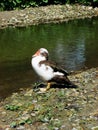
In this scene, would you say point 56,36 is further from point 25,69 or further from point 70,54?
point 25,69

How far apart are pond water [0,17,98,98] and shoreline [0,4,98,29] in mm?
1513

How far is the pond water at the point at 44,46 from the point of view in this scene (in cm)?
1727

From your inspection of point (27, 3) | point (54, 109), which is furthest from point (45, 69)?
point (27, 3)

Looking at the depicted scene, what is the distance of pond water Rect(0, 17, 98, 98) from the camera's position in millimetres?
17266

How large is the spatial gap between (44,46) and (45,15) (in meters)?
11.7

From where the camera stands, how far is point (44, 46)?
23828mm

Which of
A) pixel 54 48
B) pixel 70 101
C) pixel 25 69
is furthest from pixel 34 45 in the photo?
pixel 70 101

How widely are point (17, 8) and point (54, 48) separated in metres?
14.4

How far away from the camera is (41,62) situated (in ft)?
41.7

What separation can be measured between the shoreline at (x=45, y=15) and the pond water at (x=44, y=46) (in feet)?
4.96

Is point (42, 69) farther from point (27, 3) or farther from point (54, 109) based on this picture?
point (27, 3)

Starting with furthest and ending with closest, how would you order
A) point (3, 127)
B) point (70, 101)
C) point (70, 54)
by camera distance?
point (70, 54) < point (70, 101) < point (3, 127)

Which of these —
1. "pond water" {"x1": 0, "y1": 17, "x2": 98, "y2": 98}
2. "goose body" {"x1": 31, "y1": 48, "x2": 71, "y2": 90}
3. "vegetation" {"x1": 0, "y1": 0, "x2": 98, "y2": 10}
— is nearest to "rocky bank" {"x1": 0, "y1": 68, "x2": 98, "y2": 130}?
"goose body" {"x1": 31, "y1": 48, "x2": 71, "y2": 90}

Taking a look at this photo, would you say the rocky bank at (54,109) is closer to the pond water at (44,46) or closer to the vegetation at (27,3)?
the pond water at (44,46)
